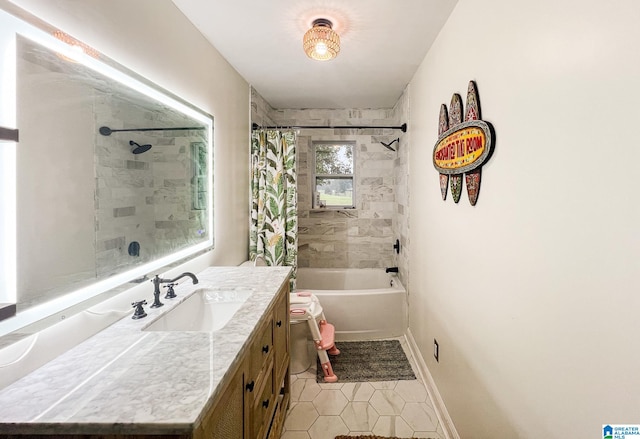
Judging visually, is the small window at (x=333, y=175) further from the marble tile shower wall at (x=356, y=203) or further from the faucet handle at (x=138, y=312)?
the faucet handle at (x=138, y=312)

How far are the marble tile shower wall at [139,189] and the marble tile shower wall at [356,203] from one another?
202cm

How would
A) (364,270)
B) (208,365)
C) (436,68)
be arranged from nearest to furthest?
(208,365) < (436,68) < (364,270)

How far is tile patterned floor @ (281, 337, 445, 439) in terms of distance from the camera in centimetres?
179

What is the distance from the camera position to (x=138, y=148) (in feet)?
4.35

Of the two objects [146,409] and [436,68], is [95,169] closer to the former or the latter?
[146,409]

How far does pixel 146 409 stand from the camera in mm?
681

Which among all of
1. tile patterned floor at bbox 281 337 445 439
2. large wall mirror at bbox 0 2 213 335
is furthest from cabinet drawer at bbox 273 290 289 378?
large wall mirror at bbox 0 2 213 335

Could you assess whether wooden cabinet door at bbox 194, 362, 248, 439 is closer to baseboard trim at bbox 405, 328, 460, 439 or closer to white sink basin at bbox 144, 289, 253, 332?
white sink basin at bbox 144, 289, 253, 332

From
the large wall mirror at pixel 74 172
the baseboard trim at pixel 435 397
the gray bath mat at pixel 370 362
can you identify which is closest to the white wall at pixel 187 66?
the large wall mirror at pixel 74 172

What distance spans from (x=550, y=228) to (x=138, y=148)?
1.62 meters

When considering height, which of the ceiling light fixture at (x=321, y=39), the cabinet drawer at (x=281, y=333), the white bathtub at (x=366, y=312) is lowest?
the white bathtub at (x=366, y=312)

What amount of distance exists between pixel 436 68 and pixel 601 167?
1569 millimetres

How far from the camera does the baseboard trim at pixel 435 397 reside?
171cm

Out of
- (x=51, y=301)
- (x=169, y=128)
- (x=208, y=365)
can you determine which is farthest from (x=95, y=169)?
(x=208, y=365)
